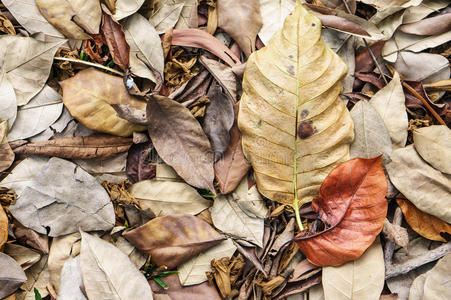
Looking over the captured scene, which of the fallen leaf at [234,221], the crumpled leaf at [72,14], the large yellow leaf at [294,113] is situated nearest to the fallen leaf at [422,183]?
the large yellow leaf at [294,113]

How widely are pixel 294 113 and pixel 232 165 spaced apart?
0.25 metres

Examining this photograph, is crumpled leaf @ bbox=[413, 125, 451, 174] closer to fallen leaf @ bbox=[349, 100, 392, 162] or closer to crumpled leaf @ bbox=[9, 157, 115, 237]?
fallen leaf @ bbox=[349, 100, 392, 162]

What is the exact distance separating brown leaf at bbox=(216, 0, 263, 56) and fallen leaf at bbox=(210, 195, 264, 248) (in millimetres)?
487

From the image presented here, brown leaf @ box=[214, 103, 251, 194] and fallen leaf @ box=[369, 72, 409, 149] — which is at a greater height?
fallen leaf @ box=[369, 72, 409, 149]

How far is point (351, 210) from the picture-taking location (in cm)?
130

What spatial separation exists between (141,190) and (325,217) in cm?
57

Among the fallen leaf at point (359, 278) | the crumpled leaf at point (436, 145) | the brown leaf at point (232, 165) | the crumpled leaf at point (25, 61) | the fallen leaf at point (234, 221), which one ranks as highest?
the crumpled leaf at point (25, 61)

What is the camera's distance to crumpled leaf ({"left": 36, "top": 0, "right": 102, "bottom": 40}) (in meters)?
1.38

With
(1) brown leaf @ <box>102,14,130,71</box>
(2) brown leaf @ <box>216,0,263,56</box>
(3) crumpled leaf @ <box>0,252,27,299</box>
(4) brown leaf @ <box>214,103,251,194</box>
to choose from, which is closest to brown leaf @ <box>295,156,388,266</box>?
(4) brown leaf @ <box>214,103,251,194</box>

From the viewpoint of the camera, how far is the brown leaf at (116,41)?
1391 millimetres

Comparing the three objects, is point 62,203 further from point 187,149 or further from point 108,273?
point 187,149

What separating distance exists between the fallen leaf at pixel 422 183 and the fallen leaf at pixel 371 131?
0.15 feet

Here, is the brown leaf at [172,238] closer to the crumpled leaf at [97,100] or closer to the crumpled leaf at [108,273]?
the crumpled leaf at [108,273]

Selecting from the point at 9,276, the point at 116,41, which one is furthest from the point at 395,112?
the point at 9,276
